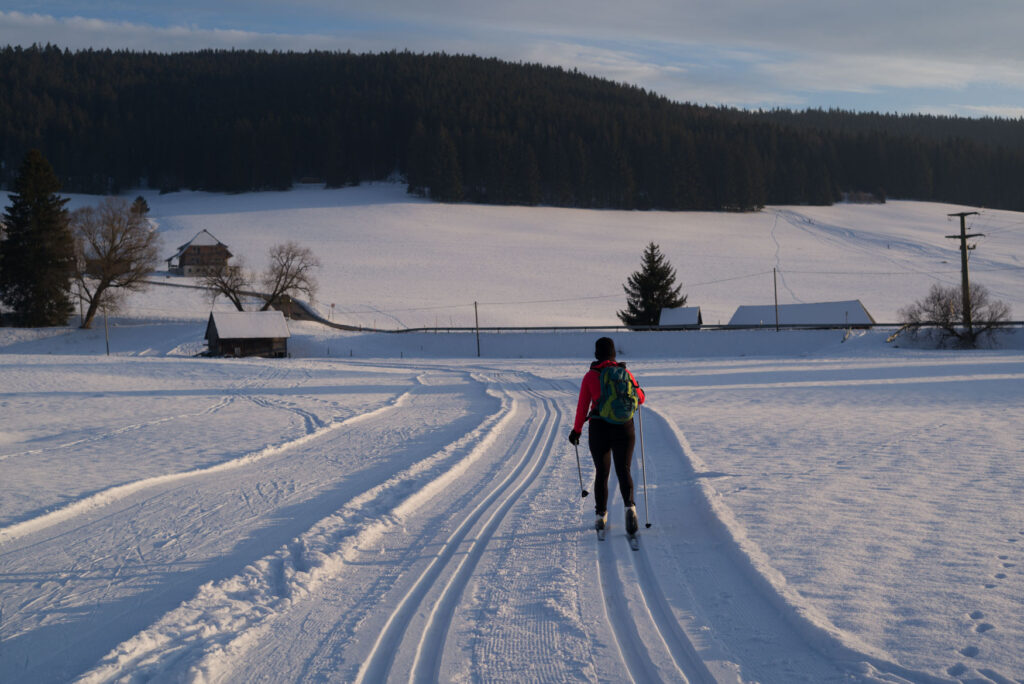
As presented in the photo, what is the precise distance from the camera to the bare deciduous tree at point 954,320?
45.7 metres

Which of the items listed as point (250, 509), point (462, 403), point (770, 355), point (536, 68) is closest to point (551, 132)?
point (536, 68)

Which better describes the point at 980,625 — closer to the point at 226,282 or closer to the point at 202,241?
the point at 226,282

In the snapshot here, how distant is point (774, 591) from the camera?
609 centimetres

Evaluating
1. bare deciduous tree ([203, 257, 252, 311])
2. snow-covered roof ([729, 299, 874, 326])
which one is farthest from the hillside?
snow-covered roof ([729, 299, 874, 326])

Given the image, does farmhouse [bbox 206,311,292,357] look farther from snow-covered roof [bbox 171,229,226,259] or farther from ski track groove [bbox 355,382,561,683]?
ski track groove [bbox 355,382,561,683]

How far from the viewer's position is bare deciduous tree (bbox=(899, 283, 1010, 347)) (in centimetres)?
4566

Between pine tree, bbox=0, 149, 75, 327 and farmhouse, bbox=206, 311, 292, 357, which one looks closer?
farmhouse, bbox=206, 311, 292, 357

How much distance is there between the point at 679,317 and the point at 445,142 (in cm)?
7539

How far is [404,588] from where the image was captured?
21.3 feet

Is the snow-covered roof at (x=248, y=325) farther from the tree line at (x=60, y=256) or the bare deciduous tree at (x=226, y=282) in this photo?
the bare deciduous tree at (x=226, y=282)

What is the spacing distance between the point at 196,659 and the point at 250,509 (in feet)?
16.2

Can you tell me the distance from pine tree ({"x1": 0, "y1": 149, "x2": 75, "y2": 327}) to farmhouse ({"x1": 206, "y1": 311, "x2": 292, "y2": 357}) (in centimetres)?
1295

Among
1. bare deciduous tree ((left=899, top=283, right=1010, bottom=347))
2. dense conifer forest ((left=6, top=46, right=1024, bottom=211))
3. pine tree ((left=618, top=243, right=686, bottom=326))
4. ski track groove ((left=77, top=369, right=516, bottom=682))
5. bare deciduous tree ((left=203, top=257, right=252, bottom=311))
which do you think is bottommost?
ski track groove ((left=77, top=369, right=516, bottom=682))

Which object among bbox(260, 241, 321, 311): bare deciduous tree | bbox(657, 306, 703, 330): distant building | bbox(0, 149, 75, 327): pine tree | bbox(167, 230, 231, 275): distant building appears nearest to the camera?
bbox(657, 306, 703, 330): distant building
